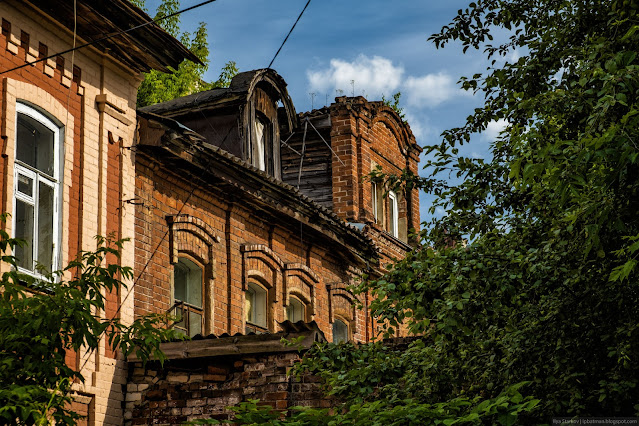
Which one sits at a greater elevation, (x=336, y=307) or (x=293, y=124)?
(x=293, y=124)

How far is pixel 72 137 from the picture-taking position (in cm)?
1172

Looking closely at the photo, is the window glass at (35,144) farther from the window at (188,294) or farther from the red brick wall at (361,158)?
the red brick wall at (361,158)

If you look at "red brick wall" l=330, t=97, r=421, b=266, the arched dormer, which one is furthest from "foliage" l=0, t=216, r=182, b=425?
"red brick wall" l=330, t=97, r=421, b=266

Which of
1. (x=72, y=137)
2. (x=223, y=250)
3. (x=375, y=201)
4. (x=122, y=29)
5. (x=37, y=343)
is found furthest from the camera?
(x=375, y=201)

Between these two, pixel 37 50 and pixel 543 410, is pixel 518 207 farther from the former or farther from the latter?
pixel 37 50

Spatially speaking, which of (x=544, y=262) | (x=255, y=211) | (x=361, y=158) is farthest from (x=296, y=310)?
(x=544, y=262)

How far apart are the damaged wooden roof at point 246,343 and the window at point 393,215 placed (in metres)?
11.5

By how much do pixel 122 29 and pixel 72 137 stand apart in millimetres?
1521

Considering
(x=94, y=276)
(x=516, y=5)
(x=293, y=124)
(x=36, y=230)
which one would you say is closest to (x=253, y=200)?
(x=293, y=124)

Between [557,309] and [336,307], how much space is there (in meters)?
10.0

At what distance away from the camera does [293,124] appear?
18406mm

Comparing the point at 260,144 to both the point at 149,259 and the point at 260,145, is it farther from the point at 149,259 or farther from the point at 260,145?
the point at 149,259

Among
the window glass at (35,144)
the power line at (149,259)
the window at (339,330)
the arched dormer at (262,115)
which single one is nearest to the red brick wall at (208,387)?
the power line at (149,259)

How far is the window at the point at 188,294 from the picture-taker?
13.9 m
